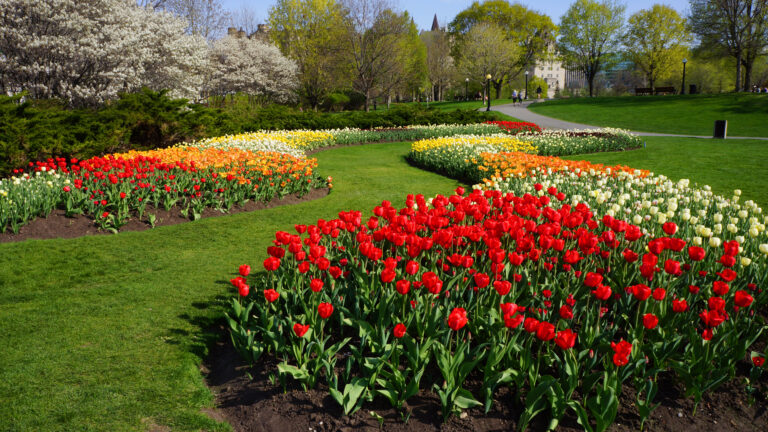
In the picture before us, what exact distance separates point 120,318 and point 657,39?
60400mm

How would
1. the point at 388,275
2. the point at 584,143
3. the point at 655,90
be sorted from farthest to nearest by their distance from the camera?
the point at 655,90
the point at 584,143
the point at 388,275

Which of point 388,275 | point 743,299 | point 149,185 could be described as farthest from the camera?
point 149,185

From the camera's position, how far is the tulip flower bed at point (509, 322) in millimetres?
2605

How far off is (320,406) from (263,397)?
40 cm

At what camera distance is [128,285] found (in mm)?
4711

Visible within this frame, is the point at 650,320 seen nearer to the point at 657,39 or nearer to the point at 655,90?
the point at 655,90

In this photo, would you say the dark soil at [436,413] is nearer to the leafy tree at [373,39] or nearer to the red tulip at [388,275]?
the red tulip at [388,275]

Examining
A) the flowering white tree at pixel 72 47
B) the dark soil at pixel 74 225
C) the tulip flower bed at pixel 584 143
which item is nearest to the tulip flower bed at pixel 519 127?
the tulip flower bed at pixel 584 143

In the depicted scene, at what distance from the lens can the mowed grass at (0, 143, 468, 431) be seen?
2801mm

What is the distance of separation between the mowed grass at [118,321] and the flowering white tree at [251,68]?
1481 inches

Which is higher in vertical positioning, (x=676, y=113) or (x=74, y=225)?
(x=676, y=113)

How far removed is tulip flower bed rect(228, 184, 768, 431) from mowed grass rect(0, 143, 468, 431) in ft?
1.81

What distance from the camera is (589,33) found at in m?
54.5

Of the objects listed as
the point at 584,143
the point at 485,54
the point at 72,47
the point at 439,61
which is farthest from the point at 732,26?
the point at 72,47
